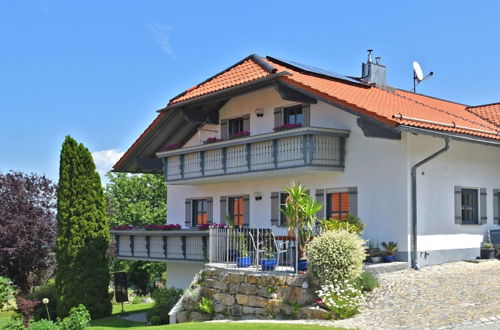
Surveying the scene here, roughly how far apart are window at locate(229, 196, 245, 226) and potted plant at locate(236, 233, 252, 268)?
4851 mm

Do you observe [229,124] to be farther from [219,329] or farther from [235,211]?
A: [219,329]

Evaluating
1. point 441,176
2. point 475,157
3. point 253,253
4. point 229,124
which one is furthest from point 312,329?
point 229,124

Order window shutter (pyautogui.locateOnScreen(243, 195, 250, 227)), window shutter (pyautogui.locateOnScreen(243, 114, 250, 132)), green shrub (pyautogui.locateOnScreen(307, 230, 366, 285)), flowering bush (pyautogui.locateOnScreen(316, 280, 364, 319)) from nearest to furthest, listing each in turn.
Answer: flowering bush (pyautogui.locateOnScreen(316, 280, 364, 319)) < green shrub (pyautogui.locateOnScreen(307, 230, 366, 285)) < window shutter (pyautogui.locateOnScreen(243, 195, 250, 227)) < window shutter (pyautogui.locateOnScreen(243, 114, 250, 132))

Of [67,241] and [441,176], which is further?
[67,241]

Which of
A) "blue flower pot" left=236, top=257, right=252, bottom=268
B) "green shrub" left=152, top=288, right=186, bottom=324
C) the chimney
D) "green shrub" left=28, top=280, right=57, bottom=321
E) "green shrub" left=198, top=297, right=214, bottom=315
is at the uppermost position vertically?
the chimney

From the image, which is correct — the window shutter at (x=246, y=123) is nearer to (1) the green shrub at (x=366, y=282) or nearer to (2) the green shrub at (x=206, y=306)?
(2) the green shrub at (x=206, y=306)

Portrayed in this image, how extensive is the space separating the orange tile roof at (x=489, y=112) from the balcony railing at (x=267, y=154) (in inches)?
263

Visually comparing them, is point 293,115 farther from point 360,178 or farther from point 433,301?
point 433,301

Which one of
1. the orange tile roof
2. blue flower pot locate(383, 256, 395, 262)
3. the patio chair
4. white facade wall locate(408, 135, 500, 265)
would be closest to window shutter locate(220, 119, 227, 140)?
white facade wall locate(408, 135, 500, 265)

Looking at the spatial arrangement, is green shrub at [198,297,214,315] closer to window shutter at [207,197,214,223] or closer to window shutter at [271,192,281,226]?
window shutter at [271,192,281,226]

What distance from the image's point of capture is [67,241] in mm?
24531

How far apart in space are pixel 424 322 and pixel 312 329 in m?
2.07

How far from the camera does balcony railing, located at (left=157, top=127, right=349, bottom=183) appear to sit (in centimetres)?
1906

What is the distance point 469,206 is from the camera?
20.5 m
